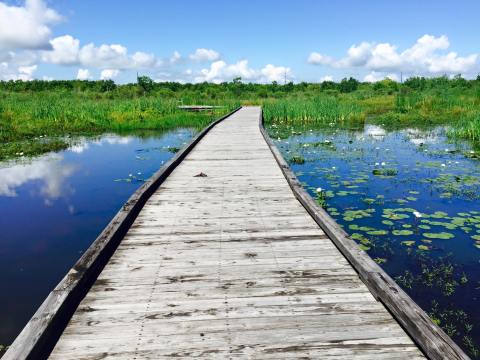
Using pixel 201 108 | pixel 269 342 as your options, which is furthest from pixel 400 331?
pixel 201 108

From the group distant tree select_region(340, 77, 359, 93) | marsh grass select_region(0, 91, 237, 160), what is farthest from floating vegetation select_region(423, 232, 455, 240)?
distant tree select_region(340, 77, 359, 93)

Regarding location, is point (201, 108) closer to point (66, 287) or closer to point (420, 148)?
point (420, 148)

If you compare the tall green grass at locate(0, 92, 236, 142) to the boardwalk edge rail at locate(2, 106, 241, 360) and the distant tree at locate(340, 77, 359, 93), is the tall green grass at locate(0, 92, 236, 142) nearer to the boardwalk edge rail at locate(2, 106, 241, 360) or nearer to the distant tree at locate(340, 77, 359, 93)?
the boardwalk edge rail at locate(2, 106, 241, 360)

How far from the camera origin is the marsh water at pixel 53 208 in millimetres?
4051

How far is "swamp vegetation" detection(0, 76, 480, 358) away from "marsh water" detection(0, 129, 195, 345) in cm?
4

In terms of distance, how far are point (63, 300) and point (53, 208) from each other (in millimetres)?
4786

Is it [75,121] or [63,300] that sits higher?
[75,121]

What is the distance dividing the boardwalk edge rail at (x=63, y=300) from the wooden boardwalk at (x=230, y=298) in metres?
→ 0.06

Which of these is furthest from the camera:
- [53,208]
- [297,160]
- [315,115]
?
[315,115]

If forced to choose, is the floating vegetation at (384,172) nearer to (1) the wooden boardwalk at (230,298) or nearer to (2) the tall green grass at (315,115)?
(1) the wooden boardwalk at (230,298)

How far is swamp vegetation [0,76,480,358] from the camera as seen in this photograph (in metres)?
4.08

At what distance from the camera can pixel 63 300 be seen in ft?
7.66

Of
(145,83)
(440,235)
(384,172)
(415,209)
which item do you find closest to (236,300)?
(440,235)

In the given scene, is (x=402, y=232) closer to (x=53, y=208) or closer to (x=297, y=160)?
(x=297, y=160)
